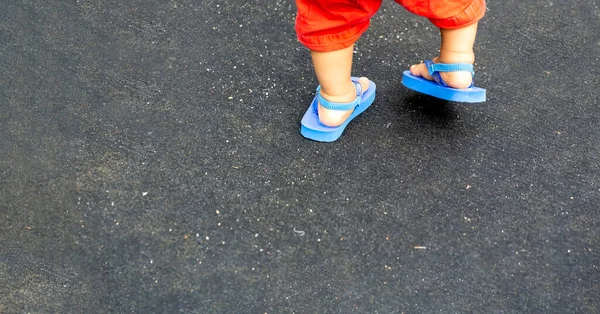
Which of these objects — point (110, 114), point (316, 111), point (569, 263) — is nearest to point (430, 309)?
point (569, 263)

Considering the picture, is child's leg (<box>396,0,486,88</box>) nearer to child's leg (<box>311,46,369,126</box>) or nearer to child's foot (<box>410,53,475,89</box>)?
child's foot (<box>410,53,475,89</box>)

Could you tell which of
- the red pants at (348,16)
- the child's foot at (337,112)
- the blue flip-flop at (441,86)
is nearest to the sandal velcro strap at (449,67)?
the blue flip-flop at (441,86)

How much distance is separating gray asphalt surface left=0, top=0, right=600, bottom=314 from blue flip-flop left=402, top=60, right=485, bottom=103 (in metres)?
0.07

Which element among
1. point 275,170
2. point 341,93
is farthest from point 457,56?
point 275,170

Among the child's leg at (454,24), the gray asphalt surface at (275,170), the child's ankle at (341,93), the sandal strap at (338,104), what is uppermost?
the child's leg at (454,24)

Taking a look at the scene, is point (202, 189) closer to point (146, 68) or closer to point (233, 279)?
point (233, 279)

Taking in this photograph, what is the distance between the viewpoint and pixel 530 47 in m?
1.70

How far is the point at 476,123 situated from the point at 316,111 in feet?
1.39

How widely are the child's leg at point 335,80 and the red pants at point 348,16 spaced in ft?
0.11

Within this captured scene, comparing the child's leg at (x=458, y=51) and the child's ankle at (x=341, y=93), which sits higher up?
the child's leg at (x=458, y=51)

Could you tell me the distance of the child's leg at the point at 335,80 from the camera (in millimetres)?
1355

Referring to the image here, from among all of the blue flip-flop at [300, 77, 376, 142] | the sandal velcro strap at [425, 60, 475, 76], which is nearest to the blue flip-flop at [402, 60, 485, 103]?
the sandal velcro strap at [425, 60, 475, 76]

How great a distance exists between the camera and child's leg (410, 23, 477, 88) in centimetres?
138

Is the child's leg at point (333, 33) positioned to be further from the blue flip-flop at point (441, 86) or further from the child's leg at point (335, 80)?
the blue flip-flop at point (441, 86)
